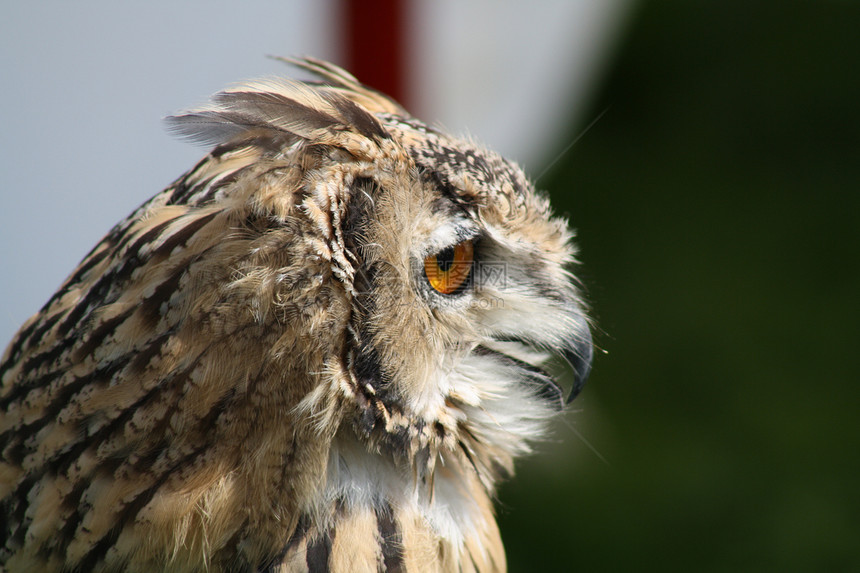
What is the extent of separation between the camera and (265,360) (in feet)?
3.30

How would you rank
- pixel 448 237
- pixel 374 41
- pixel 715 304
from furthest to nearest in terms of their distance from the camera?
pixel 374 41, pixel 715 304, pixel 448 237

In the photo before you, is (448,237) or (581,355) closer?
(448,237)

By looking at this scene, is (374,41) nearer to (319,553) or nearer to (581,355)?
(581,355)

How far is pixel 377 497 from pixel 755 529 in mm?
2857

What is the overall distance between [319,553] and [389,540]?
0.43 ft

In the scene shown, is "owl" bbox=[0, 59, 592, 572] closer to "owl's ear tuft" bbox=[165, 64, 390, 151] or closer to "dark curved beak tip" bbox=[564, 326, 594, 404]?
"owl's ear tuft" bbox=[165, 64, 390, 151]

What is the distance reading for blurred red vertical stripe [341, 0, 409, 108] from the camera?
446cm

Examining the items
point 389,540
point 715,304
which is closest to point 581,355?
point 389,540

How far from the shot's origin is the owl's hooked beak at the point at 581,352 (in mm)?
1407

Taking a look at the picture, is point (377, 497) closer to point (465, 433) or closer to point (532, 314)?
point (465, 433)

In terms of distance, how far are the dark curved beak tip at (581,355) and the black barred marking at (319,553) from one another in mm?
613

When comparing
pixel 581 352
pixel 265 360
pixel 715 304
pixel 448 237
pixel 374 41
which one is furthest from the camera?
pixel 374 41

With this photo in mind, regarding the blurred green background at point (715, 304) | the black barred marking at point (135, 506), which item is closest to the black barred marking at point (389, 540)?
the black barred marking at point (135, 506)

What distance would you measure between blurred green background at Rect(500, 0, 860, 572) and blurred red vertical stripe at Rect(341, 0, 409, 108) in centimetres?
128
